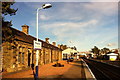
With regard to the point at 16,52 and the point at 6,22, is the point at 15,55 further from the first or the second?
the point at 6,22

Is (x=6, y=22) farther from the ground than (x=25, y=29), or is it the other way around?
(x=25, y=29)

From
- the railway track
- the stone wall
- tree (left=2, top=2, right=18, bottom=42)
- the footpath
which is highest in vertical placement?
tree (left=2, top=2, right=18, bottom=42)

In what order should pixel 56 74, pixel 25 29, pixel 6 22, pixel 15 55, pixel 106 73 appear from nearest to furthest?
pixel 6 22 → pixel 56 74 → pixel 15 55 → pixel 106 73 → pixel 25 29

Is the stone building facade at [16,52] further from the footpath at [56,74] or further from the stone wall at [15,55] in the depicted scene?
the footpath at [56,74]

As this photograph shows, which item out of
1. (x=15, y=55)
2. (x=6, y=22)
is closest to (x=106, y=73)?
(x=15, y=55)

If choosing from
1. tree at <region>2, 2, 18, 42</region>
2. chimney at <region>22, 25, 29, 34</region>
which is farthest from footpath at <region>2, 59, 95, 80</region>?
chimney at <region>22, 25, 29, 34</region>

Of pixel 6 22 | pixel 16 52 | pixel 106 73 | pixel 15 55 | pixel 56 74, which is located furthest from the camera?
pixel 106 73

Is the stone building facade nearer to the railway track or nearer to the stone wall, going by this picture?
the stone wall

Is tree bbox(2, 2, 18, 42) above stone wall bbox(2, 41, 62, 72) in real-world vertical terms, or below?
above

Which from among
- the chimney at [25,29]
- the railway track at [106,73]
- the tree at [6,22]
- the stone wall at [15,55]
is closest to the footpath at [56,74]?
the railway track at [106,73]

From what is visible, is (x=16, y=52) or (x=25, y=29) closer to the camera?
(x=16, y=52)

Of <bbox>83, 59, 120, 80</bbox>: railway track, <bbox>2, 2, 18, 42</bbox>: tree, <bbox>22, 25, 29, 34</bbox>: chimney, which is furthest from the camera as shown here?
<bbox>22, 25, 29, 34</bbox>: chimney

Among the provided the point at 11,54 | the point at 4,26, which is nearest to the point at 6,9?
the point at 4,26

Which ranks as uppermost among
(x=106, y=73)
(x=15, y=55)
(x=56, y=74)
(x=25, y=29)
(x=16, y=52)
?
(x=25, y=29)
